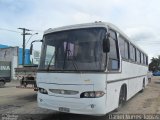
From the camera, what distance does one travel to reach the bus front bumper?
7.84 metres

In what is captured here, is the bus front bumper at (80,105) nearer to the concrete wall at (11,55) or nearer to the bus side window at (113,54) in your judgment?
the bus side window at (113,54)

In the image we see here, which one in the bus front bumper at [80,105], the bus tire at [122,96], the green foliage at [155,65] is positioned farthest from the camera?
the green foliage at [155,65]

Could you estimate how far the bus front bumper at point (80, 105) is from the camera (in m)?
7.84

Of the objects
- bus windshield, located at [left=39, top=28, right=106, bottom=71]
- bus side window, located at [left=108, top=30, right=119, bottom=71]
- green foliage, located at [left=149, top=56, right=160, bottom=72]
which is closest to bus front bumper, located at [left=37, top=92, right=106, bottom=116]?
bus windshield, located at [left=39, top=28, right=106, bottom=71]

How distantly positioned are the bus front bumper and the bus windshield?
0.89 m

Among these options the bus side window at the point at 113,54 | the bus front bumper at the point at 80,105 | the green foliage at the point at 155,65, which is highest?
the green foliage at the point at 155,65

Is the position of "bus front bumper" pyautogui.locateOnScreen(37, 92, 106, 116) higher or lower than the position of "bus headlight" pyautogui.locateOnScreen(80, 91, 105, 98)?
lower

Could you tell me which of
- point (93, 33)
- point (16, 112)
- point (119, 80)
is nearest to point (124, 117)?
point (119, 80)

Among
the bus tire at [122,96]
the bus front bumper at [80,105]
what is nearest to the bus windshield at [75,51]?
the bus front bumper at [80,105]

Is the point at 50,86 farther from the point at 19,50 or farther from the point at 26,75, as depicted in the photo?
the point at 19,50

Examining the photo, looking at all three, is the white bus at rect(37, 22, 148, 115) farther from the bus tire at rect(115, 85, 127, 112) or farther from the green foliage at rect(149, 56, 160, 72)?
the green foliage at rect(149, 56, 160, 72)

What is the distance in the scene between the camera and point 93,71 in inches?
312

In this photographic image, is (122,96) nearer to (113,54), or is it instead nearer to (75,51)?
(113,54)

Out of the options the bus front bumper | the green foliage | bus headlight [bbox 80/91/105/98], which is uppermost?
the green foliage
